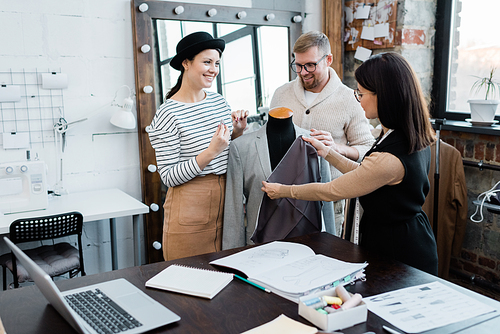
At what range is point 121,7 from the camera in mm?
3094

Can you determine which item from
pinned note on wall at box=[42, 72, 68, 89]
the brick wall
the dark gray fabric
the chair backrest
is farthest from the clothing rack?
pinned note on wall at box=[42, 72, 68, 89]

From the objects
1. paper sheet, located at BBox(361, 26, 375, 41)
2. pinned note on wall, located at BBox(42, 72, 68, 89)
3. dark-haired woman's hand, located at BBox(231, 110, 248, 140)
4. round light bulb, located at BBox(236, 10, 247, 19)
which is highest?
round light bulb, located at BBox(236, 10, 247, 19)

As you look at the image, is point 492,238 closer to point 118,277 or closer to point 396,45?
point 396,45

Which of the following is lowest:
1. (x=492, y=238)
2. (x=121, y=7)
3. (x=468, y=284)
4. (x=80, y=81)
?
(x=468, y=284)

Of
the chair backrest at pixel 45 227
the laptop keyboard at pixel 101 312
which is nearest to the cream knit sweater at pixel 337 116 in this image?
the chair backrest at pixel 45 227

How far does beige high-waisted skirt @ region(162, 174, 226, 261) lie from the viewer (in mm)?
2344

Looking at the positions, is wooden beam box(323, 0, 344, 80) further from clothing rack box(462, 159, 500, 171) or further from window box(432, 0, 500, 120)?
clothing rack box(462, 159, 500, 171)

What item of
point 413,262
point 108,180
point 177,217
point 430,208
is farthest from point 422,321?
point 108,180

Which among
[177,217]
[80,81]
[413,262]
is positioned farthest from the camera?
[80,81]

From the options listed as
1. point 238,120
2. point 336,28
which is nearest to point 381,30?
point 336,28

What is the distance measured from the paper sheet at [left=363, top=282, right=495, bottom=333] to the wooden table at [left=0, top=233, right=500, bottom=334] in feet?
0.11

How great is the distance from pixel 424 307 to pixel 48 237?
2.00 meters

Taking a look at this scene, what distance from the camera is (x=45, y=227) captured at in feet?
7.97

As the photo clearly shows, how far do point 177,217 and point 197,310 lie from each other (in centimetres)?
113
